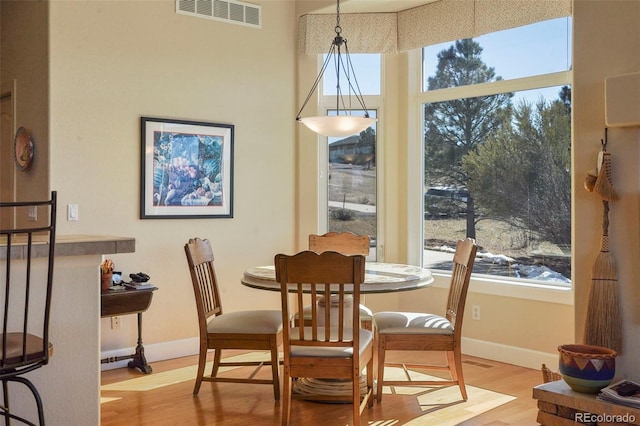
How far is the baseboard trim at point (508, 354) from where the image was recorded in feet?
14.8

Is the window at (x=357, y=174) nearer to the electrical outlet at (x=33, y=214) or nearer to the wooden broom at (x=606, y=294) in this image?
Result: the electrical outlet at (x=33, y=214)

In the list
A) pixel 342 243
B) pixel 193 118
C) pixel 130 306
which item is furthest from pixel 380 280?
pixel 193 118

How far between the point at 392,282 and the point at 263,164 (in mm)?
2148

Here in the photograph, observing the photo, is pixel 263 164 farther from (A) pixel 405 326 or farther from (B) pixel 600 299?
(B) pixel 600 299

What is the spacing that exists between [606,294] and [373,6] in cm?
326

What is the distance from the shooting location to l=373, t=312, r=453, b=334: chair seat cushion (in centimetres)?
371

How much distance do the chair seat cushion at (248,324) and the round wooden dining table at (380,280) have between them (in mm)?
226

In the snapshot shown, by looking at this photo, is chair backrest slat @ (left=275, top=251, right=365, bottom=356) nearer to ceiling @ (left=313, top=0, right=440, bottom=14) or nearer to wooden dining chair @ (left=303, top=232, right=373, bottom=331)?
wooden dining chair @ (left=303, top=232, right=373, bottom=331)

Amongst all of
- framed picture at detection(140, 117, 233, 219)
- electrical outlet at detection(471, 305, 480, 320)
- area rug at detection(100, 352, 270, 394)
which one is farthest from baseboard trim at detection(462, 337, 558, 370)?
framed picture at detection(140, 117, 233, 219)

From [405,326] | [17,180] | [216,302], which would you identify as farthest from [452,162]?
[17,180]

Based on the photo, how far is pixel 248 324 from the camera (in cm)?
380

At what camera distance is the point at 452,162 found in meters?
5.29

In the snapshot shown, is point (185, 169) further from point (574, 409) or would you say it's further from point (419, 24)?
point (574, 409)

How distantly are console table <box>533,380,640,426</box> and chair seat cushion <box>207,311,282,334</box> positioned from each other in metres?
1.57
